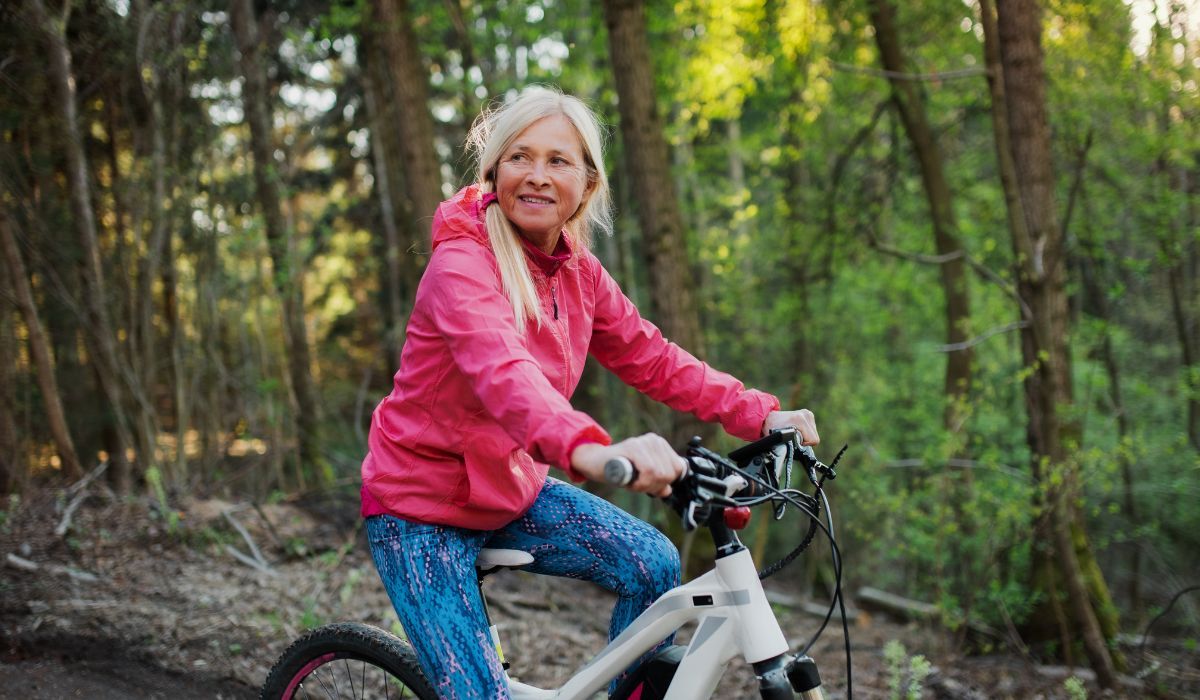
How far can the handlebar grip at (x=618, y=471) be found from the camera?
187 centimetres

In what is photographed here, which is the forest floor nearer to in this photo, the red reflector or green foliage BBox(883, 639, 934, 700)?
green foliage BBox(883, 639, 934, 700)

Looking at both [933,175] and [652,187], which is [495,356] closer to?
[652,187]

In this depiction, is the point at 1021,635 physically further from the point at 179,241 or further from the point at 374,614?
the point at 179,241

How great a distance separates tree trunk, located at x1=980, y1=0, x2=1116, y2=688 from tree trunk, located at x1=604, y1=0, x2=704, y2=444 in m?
2.47

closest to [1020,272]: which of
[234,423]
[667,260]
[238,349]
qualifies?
[667,260]

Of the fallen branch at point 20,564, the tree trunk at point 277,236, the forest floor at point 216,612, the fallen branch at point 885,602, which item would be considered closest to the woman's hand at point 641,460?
the forest floor at point 216,612

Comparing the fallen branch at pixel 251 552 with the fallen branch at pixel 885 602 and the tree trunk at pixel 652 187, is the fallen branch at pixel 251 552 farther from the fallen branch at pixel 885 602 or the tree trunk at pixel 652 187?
the fallen branch at pixel 885 602

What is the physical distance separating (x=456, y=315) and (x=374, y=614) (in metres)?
4.04

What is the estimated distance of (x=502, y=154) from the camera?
2621 mm

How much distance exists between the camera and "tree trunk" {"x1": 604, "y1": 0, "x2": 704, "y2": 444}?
25.2 ft

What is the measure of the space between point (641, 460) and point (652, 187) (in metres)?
6.04

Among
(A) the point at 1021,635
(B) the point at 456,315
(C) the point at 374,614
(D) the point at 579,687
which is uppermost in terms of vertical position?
(B) the point at 456,315

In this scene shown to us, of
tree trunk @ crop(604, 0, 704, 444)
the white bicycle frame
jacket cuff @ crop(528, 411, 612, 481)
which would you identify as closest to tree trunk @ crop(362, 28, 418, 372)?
tree trunk @ crop(604, 0, 704, 444)

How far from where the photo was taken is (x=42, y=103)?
7.76 m
